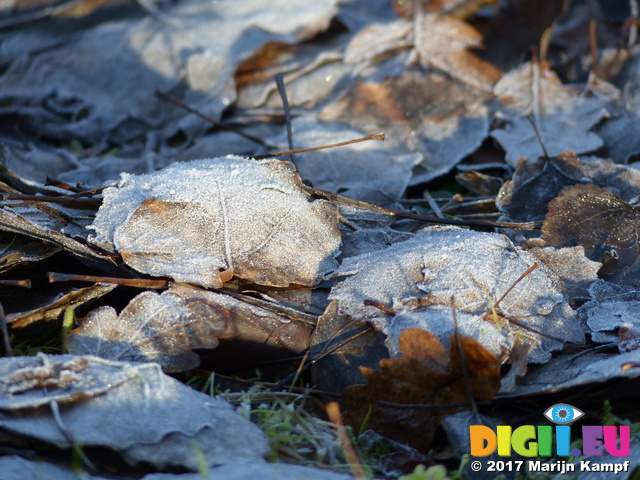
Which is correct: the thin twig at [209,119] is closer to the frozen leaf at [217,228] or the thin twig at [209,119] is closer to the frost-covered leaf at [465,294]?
the frozen leaf at [217,228]

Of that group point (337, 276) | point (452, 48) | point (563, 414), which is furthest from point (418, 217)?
point (452, 48)

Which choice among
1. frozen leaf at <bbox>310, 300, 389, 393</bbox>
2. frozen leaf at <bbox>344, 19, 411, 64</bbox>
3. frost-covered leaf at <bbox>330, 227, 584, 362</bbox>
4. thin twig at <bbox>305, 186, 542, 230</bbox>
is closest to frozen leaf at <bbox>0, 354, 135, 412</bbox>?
frozen leaf at <bbox>310, 300, 389, 393</bbox>

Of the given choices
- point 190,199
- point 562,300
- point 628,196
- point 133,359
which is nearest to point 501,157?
point 628,196

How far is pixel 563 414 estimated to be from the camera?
1428 millimetres

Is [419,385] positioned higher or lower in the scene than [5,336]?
lower

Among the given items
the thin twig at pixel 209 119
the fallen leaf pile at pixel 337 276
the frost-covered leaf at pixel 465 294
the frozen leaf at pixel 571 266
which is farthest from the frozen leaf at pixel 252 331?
the thin twig at pixel 209 119

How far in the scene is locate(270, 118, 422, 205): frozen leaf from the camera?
2.36m

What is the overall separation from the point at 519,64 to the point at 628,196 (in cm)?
124

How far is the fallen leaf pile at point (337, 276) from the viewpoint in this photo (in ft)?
4.35

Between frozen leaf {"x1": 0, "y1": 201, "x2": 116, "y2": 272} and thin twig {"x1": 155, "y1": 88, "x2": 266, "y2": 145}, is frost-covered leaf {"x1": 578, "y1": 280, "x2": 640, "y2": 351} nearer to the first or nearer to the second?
frozen leaf {"x1": 0, "y1": 201, "x2": 116, "y2": 272}

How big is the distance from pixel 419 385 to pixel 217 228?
73cm

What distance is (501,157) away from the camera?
8.61ft

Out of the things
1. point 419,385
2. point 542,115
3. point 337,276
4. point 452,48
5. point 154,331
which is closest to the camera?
point 419,385

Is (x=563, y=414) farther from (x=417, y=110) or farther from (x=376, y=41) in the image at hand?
(x=376, y=41)
